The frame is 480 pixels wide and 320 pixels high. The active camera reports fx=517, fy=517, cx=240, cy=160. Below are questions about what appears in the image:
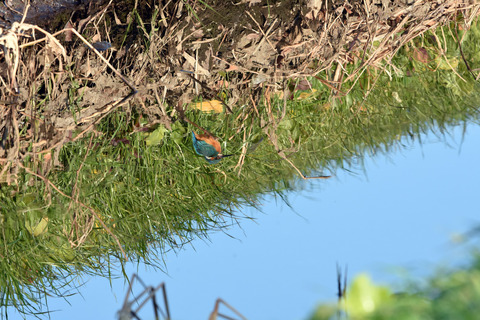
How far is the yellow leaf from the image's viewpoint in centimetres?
260

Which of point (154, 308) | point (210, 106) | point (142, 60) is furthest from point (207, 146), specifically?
point (154, 308)

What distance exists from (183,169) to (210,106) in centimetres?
35

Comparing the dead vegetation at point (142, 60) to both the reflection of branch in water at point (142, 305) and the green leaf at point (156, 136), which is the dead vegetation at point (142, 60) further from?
the reflection of branch in water at point (142, 305)

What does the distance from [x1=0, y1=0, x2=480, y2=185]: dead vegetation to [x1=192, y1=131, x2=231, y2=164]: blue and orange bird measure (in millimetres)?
184

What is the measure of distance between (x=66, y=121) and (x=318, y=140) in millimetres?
1442

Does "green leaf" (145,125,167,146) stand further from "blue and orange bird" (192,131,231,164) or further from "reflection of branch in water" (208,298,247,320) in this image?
"reflection of branch in water" (208,298,247,320)

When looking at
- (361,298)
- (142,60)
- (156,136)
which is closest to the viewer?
(361,298)

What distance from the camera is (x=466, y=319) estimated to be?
0.52 m

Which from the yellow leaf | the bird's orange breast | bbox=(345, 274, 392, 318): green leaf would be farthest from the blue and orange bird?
bbox=(345, 274, 392, 318): green leaf

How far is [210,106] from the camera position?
2.62m

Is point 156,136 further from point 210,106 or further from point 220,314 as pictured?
point 220,314

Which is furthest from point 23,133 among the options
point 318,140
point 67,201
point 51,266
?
point 318,140

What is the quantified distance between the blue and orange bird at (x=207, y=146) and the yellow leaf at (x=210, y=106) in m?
0.15

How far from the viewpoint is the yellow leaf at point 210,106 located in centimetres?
260
